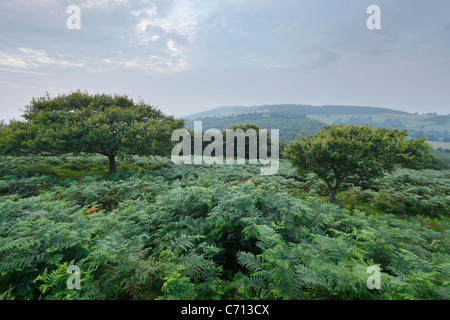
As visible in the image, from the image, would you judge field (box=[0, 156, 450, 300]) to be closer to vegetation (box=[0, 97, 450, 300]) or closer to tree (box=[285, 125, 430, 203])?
vegetation (box=[0, 97, 450, 300])

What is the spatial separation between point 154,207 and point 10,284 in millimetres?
3328

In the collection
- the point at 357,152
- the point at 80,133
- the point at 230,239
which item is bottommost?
the point at 230,239

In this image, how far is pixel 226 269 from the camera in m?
4.54

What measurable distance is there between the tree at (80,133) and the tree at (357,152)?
34.3 feet

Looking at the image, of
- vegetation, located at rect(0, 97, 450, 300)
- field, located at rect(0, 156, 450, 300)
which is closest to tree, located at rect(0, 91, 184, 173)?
vegetation, located at rect(0, 97, 450, 300)

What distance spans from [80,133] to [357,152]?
55.2 ft

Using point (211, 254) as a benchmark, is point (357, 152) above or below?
above

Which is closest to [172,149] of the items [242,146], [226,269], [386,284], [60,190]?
[60,190]

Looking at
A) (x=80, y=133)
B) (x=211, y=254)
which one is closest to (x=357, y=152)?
(x=211, y=254)

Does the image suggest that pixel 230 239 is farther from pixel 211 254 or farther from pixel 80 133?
pixel 80 133

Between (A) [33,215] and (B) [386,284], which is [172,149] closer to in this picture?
(A) [33,215]

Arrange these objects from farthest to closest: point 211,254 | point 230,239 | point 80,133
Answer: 1. point 80,133
2. point 230,239
3. point 211,254

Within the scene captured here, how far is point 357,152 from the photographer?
9539 millimetres

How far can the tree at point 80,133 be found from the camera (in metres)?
12.3
